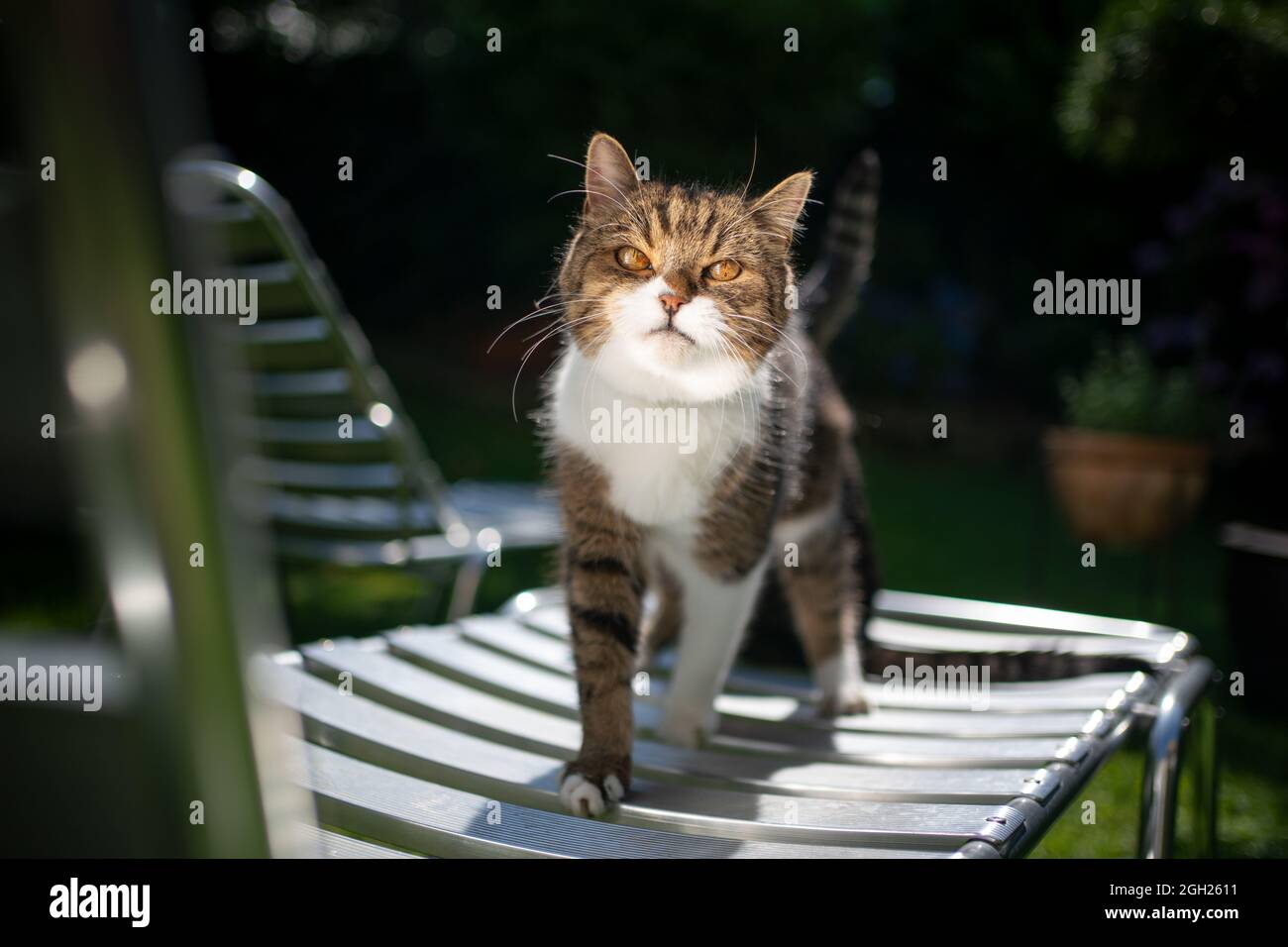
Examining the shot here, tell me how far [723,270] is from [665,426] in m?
0.20

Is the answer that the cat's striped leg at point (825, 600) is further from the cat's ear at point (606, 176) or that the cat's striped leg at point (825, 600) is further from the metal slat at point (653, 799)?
the cat's ear at point (606, 176)

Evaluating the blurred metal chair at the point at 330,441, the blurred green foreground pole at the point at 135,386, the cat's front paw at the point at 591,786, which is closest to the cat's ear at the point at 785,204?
the cat's front paw at the point at 591,786

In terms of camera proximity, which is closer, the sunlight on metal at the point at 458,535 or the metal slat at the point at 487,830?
the metal slat at the point at 487,830

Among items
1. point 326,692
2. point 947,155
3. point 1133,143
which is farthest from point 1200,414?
point 326,692

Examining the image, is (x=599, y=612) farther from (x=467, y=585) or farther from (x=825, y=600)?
(x=467, y=585)

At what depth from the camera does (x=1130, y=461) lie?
3518 millimetres

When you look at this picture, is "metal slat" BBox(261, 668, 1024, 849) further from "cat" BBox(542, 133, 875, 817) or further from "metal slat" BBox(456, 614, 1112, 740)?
"metal slat" BBox(456, 614, 1112, 740)

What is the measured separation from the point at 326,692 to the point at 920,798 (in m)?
0.84

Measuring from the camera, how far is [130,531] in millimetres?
373

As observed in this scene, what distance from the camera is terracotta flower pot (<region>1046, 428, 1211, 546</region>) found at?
3.48 meters

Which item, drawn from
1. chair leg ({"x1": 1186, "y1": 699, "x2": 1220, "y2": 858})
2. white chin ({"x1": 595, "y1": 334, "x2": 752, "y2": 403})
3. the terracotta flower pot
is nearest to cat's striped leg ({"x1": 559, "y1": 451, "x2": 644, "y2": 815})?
white chin ({"x1": 595, "y1": 334, "x2": 752, "y2": 403})

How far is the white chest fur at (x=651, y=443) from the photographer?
131 centimetres

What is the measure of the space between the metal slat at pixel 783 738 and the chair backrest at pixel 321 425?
2.53 ft

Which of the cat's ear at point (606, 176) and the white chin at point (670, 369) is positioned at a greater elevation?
the cat's ear at point (606, 176)
